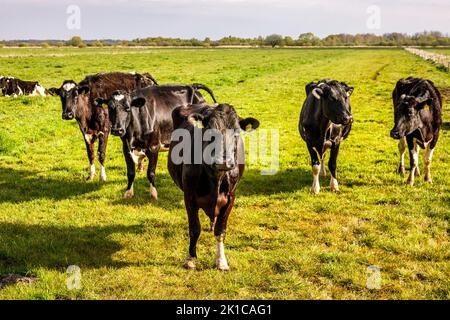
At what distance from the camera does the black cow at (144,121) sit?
881cm

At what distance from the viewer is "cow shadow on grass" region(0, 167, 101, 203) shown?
9.60 metres

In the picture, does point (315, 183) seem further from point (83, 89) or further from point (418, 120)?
point (83, 89)

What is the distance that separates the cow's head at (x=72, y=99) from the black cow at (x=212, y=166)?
4.67 meters

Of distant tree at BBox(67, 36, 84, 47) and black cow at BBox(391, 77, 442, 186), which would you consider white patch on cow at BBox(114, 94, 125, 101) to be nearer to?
black cow at BBox(391, 77, 442, 186)

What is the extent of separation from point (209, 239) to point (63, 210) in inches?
130

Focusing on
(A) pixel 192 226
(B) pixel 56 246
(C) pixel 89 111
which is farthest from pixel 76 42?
(A) pixel 192 226

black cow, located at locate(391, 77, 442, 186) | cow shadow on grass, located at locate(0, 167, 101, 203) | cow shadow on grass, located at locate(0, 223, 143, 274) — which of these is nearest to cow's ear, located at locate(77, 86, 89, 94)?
cow shadow on grass, located at locate(0, 167, 101, 203)

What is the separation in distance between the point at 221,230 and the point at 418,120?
5.64 m

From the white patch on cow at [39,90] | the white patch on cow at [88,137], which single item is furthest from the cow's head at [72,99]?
the white patch on cow at [39,90]

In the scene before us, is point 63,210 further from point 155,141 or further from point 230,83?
point 230,83

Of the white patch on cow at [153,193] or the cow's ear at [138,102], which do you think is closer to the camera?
the cow's ear at [138,102]

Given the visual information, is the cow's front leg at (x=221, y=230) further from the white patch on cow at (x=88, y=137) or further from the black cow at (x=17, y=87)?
the black cow at (x=17, y=87)

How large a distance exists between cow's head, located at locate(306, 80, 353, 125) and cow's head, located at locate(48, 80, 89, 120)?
5.62 metres

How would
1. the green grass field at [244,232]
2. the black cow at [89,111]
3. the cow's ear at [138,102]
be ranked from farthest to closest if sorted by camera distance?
the black cow at [89,111]
the cow's ear at [138,102]
the green grass field at [244,232]
